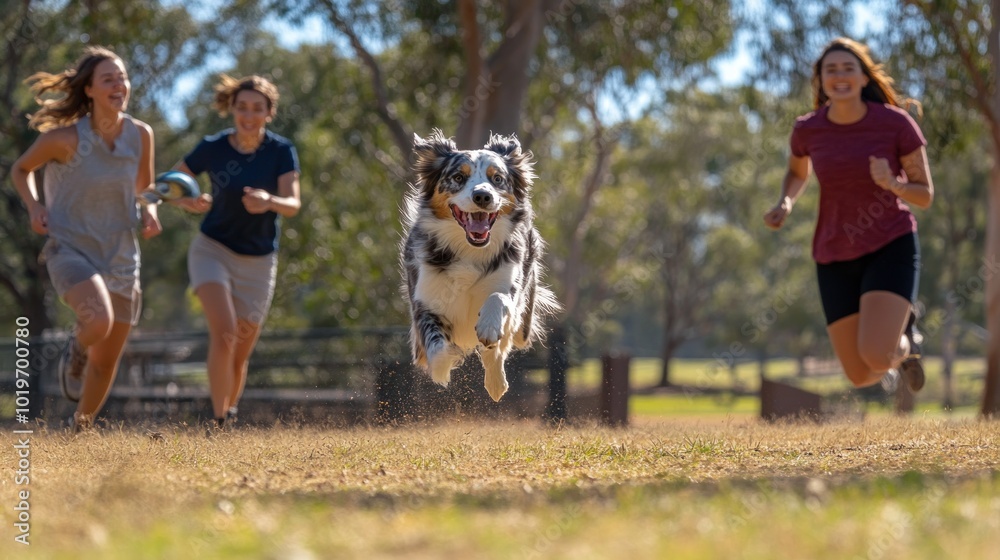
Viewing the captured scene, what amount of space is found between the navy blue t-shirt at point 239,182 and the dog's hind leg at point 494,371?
2086mm

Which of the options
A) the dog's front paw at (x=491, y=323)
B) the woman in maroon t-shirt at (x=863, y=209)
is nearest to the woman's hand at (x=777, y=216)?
the woman in maroon t-shirt at (x=863, y=209)

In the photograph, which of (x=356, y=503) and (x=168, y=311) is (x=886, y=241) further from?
(x=168, y=311)

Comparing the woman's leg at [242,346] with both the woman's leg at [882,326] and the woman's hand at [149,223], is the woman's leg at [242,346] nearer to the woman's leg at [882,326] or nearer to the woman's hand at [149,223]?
the woman's hand at [149,223]

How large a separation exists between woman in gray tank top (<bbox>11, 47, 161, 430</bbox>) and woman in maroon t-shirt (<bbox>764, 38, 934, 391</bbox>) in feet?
13.4

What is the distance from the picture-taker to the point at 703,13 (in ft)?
68.1

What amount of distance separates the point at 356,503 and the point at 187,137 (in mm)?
23511

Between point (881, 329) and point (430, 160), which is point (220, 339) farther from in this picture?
point (881, 329)

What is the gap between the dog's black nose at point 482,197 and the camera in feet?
22.8

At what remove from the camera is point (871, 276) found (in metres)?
7.26

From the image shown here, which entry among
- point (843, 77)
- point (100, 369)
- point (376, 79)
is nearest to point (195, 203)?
point (100, 369)

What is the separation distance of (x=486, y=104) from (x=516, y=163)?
10038mm

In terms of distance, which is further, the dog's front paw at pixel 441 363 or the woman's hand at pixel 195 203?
the woman's hand at pixel 195 203

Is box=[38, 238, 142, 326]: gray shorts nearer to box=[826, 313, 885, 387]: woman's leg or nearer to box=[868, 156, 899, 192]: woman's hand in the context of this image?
box=[826, 313, 885, 387]: woman's leg

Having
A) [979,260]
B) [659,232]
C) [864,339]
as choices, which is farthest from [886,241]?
[659,232]
